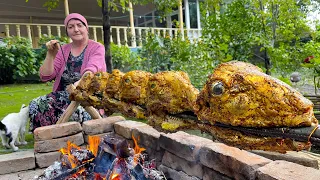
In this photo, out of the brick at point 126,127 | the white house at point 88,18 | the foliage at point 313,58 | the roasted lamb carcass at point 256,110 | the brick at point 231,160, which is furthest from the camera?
the white house at point 88,18

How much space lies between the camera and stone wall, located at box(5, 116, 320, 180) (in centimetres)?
134

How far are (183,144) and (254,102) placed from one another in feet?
3.52

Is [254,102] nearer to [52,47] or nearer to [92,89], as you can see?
[92,89]

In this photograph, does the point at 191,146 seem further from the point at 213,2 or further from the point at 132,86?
the point at 213,2

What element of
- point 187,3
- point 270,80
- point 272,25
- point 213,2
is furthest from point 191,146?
point 187,3

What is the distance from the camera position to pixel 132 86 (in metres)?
1.63

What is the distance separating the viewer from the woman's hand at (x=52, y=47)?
262 centimetres

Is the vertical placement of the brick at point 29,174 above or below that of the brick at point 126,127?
below

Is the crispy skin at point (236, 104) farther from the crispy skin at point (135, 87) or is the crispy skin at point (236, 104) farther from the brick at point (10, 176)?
the brick at point (10, 176)

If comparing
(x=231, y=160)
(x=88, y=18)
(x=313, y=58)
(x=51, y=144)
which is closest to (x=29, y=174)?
(x=51, y=144)

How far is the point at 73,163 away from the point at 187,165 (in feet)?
2.79

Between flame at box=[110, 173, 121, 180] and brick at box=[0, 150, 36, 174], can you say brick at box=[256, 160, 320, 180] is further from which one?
brick at box=[0, 150, 36, 174]

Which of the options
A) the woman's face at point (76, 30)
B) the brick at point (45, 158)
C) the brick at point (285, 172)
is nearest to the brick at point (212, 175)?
the brick at point (285, 172)

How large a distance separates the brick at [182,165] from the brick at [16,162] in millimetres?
1355
